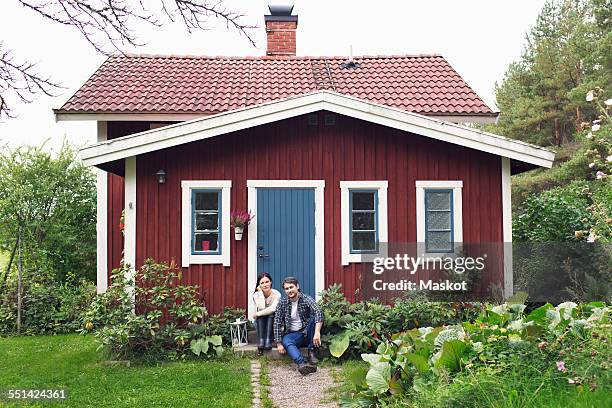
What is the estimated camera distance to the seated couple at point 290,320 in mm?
7487

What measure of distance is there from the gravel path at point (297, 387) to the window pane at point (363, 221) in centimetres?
245

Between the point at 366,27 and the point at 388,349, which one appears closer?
the point at 388,349

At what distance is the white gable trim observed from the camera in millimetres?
8398

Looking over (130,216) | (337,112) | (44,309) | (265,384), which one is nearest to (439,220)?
(337,112)

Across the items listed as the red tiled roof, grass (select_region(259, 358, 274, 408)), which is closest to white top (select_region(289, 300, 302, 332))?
grass (select_region(259, 358, 274, 408))

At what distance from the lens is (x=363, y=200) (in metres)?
9.09

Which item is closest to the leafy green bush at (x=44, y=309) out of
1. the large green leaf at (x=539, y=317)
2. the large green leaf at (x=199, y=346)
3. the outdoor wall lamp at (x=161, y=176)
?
the outdoor wall lamp at (x=161, y=176)

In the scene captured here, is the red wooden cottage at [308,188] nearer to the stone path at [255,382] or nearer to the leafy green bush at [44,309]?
the stone path at [255,382]

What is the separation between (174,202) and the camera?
347 inches

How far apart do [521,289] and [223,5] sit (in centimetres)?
682

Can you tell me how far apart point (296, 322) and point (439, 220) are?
2.91m

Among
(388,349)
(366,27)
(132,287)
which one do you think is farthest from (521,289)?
(366,27)

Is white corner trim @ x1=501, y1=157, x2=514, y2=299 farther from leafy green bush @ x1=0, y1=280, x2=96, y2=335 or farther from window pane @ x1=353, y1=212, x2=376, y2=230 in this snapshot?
leafy green bush @ x1=0, y1=280, x2=96, y2=335

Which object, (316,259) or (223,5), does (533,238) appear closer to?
(316,259)
